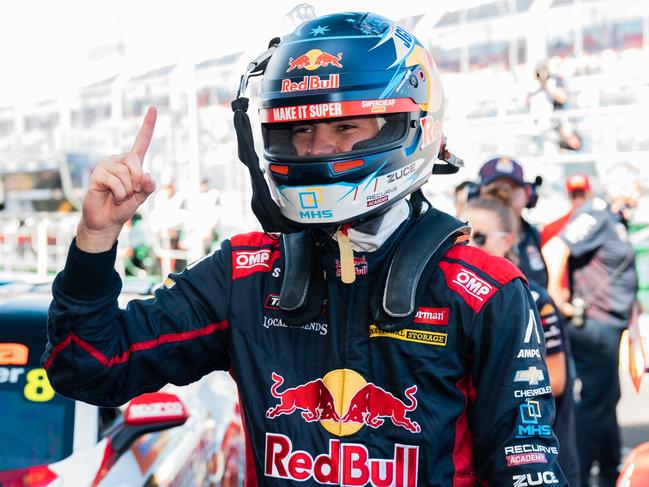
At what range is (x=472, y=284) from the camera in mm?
1915

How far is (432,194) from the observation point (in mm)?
11812

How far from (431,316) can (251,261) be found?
0.45m

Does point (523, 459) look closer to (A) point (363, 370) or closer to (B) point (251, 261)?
(A) point (363, 370)

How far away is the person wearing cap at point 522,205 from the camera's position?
14.1 feet

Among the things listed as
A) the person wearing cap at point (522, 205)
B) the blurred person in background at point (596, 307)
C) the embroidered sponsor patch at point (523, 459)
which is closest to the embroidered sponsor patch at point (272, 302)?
the embroidered sponsor patch at point (523, 459)

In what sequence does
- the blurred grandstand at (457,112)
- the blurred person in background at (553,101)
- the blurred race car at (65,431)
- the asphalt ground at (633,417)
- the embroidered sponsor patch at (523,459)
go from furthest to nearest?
1. the blurred grandstand at (457,112)
2. the blurred person in background at (553,101)
3. the asphalt ground at (633,417)
4. the blurred race car at (65,431)
5. the embroidered sponsor patch at (523,459)

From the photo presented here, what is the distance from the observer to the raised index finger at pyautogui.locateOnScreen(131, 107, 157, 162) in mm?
1922

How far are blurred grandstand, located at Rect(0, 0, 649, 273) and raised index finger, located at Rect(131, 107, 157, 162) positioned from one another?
8.64 m

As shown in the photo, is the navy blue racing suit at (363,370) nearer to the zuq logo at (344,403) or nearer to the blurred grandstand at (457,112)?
the zuq logo at (344,403)

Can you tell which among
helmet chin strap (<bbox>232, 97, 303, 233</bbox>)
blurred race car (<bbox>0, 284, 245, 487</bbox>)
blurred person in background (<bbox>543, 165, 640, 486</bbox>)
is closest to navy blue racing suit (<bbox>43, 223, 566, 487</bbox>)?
helmet chin strap (<bbox>232, 97, 303, 233</bbox>)

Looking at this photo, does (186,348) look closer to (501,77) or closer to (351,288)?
(351,288)

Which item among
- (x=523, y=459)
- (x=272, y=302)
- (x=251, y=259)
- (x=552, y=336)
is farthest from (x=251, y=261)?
(x=552, y=336)

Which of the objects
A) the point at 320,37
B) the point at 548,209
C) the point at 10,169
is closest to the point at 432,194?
the point at 548,209

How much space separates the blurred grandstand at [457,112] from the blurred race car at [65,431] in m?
7.36
